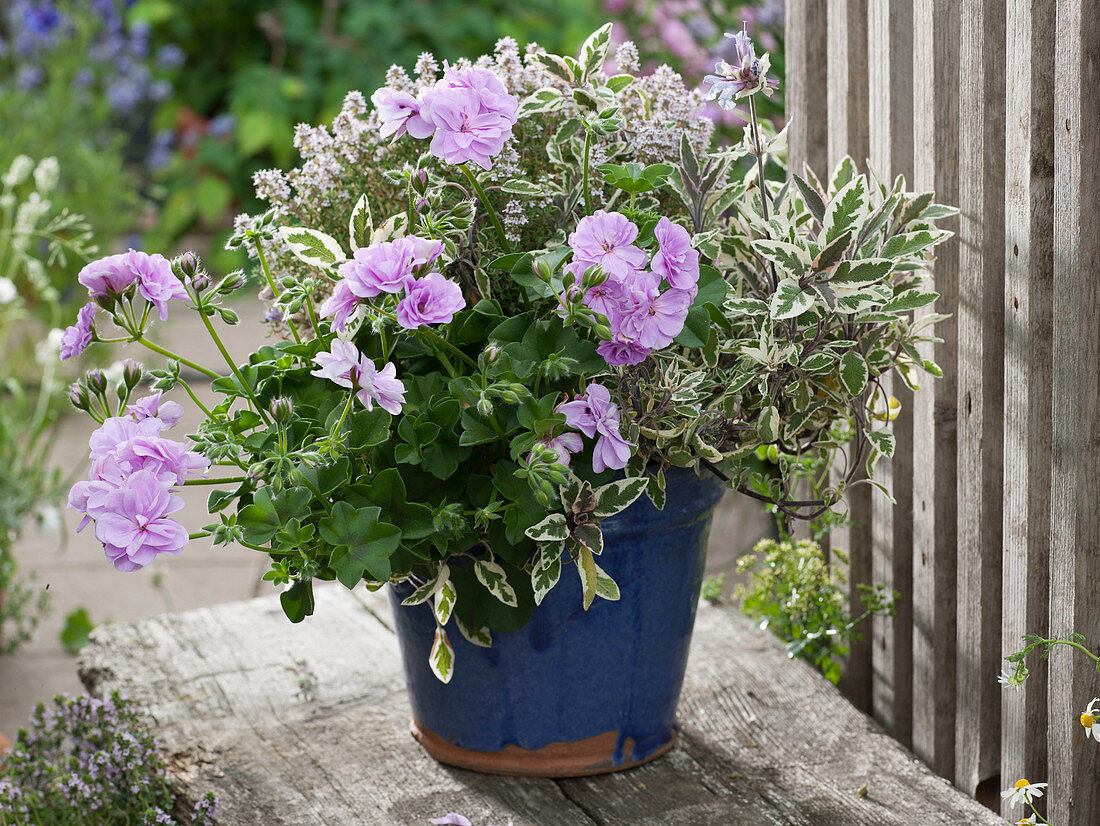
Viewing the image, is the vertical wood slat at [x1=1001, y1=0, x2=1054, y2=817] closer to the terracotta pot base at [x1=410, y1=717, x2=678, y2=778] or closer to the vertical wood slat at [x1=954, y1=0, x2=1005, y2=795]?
the vertical wood slat at [x1=954, y1=0, x2=1005, y2=795]

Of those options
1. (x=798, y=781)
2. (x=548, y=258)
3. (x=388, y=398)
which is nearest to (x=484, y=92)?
(x=548, y=258)

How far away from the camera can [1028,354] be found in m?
1.10

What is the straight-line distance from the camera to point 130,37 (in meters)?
5.14

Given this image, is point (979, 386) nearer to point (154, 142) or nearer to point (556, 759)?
point (556, 759)

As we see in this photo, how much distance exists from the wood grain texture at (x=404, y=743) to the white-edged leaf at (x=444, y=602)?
0.27m

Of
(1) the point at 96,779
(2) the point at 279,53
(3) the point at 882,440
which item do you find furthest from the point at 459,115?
(2) the point at 279,53

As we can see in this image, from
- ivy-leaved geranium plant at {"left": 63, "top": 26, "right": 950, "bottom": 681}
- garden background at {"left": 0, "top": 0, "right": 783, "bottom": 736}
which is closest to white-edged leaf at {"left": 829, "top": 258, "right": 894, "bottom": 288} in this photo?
ivy-leaved geranium plant at {"left": 63, "top": 26, "right": 950, "bottom": 681}

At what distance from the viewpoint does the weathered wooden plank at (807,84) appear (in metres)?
1.42

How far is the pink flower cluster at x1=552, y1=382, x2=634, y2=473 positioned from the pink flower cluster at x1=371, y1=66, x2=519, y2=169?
229mm

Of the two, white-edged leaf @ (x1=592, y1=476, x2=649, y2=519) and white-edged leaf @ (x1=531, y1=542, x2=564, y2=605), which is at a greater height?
white-edged leaf @ (x1=592, y1=476, x2=649, y2=519)

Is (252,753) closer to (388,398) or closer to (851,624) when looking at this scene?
(388,398)

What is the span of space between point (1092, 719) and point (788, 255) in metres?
0.51

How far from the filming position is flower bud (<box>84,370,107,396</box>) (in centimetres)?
102

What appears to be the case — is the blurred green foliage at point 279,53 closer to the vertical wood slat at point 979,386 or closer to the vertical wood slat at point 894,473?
the vertical wood slat at point 894,473
